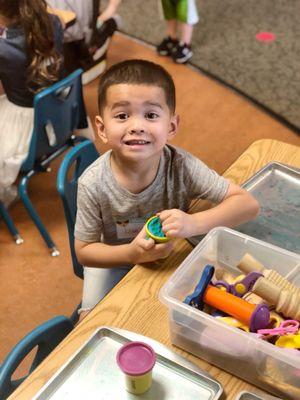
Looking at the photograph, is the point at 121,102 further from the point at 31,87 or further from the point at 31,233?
the point at 31,233

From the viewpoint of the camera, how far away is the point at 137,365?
71 cm

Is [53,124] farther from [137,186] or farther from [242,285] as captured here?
[242,285]

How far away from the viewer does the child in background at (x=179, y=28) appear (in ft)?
10.0

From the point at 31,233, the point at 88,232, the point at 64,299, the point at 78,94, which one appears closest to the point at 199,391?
the point at 88,232

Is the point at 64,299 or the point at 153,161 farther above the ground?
the point at 153,161

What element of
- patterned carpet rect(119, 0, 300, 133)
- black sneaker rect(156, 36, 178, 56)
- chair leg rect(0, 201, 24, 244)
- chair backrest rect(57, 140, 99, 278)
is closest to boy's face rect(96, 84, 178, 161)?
chair backrest rect(57, 140, 99, 278)

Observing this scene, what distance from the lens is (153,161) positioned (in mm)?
1067

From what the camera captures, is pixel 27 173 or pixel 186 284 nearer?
pixel 186 284

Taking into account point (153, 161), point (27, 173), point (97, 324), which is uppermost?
point (153, 161)

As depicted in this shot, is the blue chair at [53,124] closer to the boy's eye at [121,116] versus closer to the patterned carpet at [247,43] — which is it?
the boy's eye at [121,116]

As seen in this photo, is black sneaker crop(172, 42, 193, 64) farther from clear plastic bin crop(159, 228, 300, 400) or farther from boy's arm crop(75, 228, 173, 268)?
clear plastic bin crop(159, 228, 300, 400)

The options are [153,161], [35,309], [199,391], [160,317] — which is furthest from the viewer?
[35,309]

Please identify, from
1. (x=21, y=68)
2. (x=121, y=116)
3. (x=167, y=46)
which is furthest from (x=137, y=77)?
(x=167, y=46)

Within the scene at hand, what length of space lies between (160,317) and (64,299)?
999 millimetres
